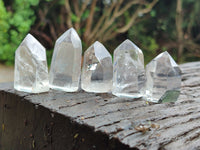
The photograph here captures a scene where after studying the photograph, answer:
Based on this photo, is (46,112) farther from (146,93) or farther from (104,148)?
(146,93)

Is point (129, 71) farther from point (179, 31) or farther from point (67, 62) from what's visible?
point (179, 31)

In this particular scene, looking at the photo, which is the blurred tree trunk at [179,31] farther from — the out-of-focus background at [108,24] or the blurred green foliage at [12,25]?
the blurred green foliage at [12,25]

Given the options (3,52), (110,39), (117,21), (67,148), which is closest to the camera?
(67,148)

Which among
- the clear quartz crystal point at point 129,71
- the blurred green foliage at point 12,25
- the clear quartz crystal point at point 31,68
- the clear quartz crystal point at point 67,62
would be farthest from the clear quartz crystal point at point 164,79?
the blurred green foliage at point 12,25

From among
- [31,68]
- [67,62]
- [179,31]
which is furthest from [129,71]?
[179,31]

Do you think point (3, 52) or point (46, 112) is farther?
point (3, 52)

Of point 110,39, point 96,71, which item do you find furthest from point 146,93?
point 110,39

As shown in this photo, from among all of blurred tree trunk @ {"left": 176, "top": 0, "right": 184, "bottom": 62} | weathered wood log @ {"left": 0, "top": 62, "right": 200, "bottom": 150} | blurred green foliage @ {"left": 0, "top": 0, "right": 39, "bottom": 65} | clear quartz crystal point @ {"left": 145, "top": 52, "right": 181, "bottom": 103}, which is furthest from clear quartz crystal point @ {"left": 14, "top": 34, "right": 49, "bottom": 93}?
blurred tree trunk @ {"left": 176, "top": 0, "right": 184, "bottom": 62}
